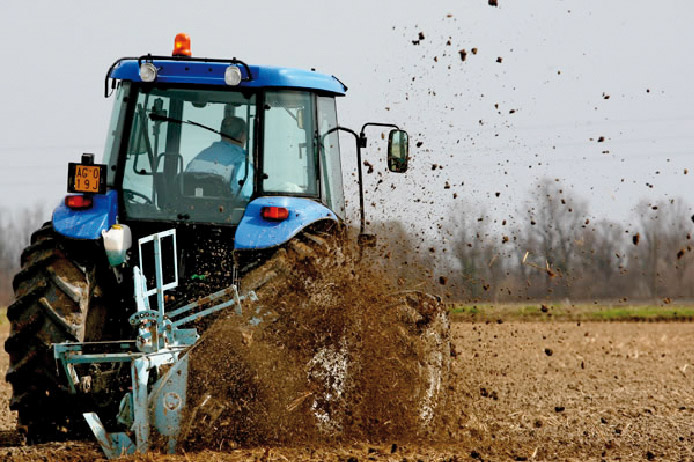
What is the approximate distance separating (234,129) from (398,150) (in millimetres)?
1050

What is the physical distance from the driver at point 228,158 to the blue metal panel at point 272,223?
233 millimetres

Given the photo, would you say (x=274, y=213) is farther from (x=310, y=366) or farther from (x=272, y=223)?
(x=310, y=366)

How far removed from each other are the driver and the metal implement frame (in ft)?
1.83

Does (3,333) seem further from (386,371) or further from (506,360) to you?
(386,371)

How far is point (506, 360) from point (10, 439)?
8.36 m

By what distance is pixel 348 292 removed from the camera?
5.78 meters

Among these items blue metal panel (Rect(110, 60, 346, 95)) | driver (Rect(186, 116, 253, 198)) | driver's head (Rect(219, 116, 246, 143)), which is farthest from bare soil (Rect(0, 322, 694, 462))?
blue metal panel (Rect(110, 60, 346, 95))

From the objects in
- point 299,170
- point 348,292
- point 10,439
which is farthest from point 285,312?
point 10,439

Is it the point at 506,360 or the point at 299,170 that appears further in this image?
the point at 506,360

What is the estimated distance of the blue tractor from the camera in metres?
5.65

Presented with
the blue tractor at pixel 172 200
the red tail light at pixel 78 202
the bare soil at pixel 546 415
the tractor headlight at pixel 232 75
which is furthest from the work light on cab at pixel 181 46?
the bare soil at pixel 546 415

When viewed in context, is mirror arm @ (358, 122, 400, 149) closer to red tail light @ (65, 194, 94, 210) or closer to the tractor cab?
the tractor cab

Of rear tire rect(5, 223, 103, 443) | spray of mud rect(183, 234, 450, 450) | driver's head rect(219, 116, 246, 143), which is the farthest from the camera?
driver's head rect(219, 116, 246, 143)

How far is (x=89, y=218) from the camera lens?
19.5ft
